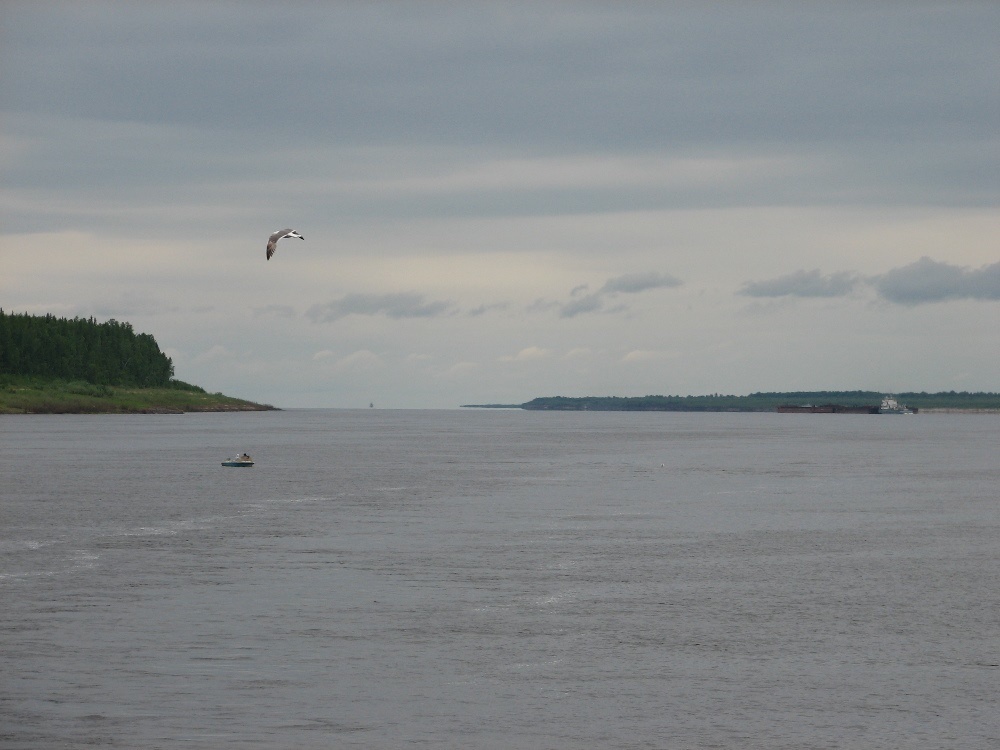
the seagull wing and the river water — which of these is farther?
the seagull wing

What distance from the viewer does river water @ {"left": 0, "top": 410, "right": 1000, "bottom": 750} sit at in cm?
2692

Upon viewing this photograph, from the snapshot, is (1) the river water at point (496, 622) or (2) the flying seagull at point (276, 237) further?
(2) the flying seagull at point (276, 237)

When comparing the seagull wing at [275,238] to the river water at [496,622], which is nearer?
the river water at [496,622]

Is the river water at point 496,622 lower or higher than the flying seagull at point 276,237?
lower

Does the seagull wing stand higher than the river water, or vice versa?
the seagull wing

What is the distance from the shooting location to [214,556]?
175ft

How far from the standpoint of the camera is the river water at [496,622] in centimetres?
2692

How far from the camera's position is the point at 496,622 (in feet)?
124

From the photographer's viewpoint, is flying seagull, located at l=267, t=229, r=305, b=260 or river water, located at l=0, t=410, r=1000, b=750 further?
flying seagull, located at l=267, t=229, r=305, b=260

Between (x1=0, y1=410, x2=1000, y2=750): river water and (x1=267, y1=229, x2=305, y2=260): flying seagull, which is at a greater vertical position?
(x1=267, y1=229, x2=305, y2=260): flying seagull

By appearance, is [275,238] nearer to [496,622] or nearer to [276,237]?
[276,237]

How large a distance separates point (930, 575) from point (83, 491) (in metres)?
58.9

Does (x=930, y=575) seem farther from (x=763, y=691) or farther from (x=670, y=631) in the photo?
(x=763, y=691)

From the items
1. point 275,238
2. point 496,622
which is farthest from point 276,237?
point 496,622
